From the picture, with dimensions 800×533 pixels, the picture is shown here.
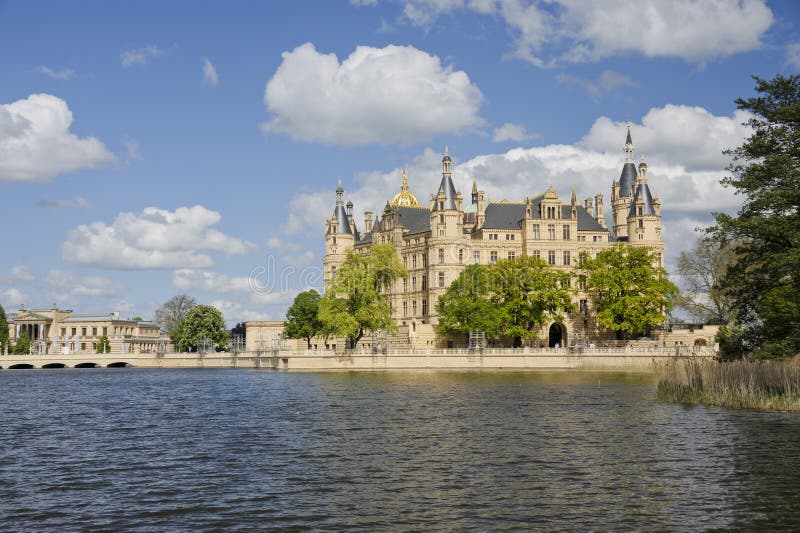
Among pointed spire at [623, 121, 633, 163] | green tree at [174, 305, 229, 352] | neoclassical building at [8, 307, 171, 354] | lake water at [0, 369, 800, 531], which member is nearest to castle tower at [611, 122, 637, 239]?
pointed spire at [623, 121, 633, 163]

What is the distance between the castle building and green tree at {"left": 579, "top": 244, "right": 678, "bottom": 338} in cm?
567

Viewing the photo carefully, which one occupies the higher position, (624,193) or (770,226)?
(624,193)

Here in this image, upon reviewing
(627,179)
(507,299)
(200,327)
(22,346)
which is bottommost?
(22,346)

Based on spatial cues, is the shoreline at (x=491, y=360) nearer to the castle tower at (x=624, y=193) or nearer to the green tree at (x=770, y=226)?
the castle tower at (x=624, y=193)

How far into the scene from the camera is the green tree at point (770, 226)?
113ft

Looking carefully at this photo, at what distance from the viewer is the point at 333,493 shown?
67.3 feet

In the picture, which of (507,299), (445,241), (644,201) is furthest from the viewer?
(644,201)

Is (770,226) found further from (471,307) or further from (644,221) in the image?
(644,221)

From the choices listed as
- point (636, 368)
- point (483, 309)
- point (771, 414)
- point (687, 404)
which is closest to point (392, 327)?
point (483, 309)

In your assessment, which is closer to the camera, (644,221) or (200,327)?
(644,221)

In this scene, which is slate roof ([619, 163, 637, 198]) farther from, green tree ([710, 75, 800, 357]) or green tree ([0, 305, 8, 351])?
green tree ([0, 305, 8, 351])

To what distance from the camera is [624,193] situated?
4245 inches

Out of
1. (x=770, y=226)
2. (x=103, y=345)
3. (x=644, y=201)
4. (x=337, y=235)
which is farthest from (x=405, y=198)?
(x=770, y=226)

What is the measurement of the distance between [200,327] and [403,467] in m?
97.4
